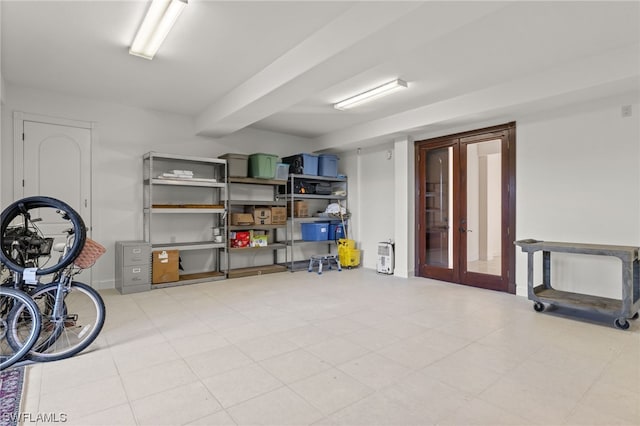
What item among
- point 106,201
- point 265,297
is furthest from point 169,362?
point 106,201

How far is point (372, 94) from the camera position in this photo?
4.61 metres

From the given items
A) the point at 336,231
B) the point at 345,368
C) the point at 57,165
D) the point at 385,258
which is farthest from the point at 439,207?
the point at 57,165

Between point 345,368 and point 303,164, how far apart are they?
15.6ft

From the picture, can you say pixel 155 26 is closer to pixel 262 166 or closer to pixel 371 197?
pixel 262 166

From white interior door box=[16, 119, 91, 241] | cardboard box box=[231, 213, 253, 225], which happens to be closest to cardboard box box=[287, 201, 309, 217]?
cardboard box box=[231, 213, 253, 225]

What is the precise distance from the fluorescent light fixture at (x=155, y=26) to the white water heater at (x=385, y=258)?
15.4 ft

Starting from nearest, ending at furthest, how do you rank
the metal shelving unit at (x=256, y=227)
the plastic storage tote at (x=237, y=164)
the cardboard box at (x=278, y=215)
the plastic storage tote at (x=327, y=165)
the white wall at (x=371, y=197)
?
the plastic storage tote at (x=237, y=164) < the metal shelving unit at (x=256, y=227) < the cardboard box at (x=278, y=215) < the white wall at (x=371, y=197) < the plastic storage tote at (x=327, y=165)

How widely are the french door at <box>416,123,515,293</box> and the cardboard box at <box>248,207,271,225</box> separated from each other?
2749mm

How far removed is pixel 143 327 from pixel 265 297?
1.60 m

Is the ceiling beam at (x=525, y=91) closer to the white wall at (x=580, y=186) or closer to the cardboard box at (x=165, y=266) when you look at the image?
the white wall at (x=580, y=186)

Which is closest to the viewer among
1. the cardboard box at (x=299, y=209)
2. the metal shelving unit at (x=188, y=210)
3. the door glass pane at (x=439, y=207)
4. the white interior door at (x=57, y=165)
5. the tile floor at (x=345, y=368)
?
the tile floor at (x=345, y=368)

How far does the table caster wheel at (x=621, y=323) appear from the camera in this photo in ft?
11.2

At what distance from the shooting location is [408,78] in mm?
4176

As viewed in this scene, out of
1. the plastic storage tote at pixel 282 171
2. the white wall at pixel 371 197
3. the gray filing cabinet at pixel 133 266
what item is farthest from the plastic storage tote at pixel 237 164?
the white wall at pixel 371 197
